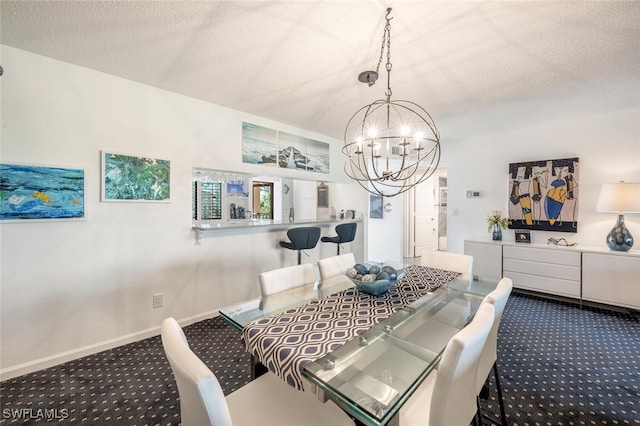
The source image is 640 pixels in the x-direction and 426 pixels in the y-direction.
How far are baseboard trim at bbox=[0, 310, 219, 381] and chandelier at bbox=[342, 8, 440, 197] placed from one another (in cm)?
245

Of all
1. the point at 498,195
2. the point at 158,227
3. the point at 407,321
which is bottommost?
the point at 407,321

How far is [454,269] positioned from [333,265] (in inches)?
45.4

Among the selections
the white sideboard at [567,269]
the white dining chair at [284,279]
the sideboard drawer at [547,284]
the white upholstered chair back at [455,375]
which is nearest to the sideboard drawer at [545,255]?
the white sideboard at [567,269]

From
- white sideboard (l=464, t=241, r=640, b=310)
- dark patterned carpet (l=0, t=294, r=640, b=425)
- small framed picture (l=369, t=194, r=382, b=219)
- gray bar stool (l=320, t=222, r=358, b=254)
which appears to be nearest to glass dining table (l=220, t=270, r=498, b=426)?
dark patterned carpet (l=0, t=294, r=640, b=425)

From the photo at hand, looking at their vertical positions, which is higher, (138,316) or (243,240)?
(243,240)

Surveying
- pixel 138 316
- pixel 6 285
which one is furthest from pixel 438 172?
pixel 6 285

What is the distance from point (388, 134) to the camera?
1.66 meters

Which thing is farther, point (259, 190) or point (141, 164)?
point (259, 190)

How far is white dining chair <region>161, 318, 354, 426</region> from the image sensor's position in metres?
0.79

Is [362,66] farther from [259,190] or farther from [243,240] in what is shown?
[243,240]

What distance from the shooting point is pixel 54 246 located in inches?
84.0

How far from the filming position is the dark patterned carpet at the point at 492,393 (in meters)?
1.65

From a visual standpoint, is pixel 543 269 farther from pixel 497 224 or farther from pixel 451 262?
pixel 451 262

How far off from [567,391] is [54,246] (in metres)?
3.91
